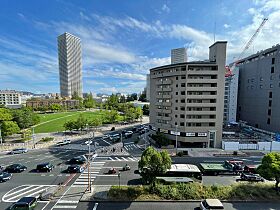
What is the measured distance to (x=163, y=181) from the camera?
28.1 meters

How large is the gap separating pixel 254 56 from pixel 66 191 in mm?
94032

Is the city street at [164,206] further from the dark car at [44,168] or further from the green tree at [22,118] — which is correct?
the green tree at [22,118]

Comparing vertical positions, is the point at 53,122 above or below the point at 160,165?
below

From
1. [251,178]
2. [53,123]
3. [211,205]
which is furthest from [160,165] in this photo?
[53,123]

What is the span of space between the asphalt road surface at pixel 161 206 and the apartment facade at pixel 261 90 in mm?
54765

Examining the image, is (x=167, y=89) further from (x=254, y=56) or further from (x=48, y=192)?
(x=254, y=56)

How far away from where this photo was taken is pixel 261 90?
248 ft

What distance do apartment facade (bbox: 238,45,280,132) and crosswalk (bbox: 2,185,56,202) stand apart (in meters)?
77.6

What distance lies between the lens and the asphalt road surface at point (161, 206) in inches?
904

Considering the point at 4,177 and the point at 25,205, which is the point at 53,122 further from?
the point at 25,205

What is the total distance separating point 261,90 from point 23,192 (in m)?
88.6

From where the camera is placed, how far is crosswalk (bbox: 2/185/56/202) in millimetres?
25861

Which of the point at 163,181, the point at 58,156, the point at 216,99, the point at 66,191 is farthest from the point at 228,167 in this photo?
the point at 58,156

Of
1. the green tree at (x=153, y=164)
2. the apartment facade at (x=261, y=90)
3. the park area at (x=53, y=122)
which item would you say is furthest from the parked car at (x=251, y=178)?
the park area at (x=53, y=122)
